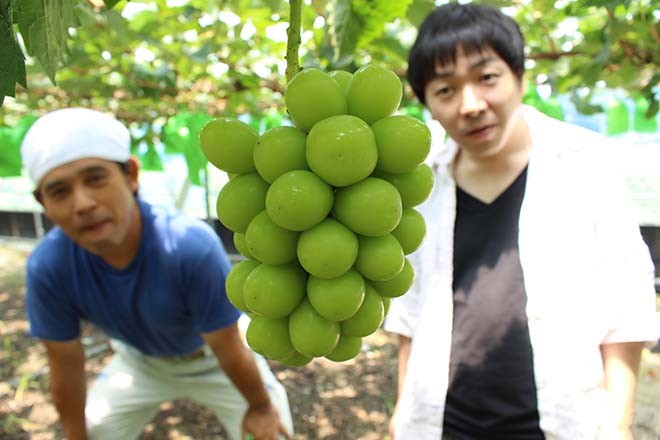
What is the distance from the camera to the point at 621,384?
1.39m

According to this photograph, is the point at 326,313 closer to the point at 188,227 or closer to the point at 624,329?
the point at 624,329

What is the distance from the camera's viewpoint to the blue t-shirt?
6.71 feet

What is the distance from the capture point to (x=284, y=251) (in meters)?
0.67

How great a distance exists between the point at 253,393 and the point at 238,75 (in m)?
1.78

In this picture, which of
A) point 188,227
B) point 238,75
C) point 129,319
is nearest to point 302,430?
point 129,319

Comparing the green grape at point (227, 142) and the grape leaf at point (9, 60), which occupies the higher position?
the grape leaf at point (9, 60)

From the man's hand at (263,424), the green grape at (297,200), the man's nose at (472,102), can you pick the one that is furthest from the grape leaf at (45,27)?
the man's hand at (263,424)

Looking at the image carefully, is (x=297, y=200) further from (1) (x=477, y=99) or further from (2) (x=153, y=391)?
(2) (x=153, y=391)

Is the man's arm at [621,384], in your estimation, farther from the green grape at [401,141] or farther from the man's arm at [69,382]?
the man's arm at [69,382]

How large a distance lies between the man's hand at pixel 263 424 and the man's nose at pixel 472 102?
166cm

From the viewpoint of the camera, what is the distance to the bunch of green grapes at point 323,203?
62cm

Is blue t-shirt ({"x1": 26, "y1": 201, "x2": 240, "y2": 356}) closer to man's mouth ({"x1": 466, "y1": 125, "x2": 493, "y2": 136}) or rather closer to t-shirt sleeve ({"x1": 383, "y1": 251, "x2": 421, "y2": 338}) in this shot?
t-shirt sleeve ({"x1": 383, "y1": 251, "x2": 421, "y2": 338})

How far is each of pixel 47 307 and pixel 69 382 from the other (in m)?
0.42

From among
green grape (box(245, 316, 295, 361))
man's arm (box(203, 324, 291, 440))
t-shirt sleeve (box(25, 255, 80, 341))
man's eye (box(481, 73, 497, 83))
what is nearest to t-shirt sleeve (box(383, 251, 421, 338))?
man's eye (box(481, 73, 497, 83))
